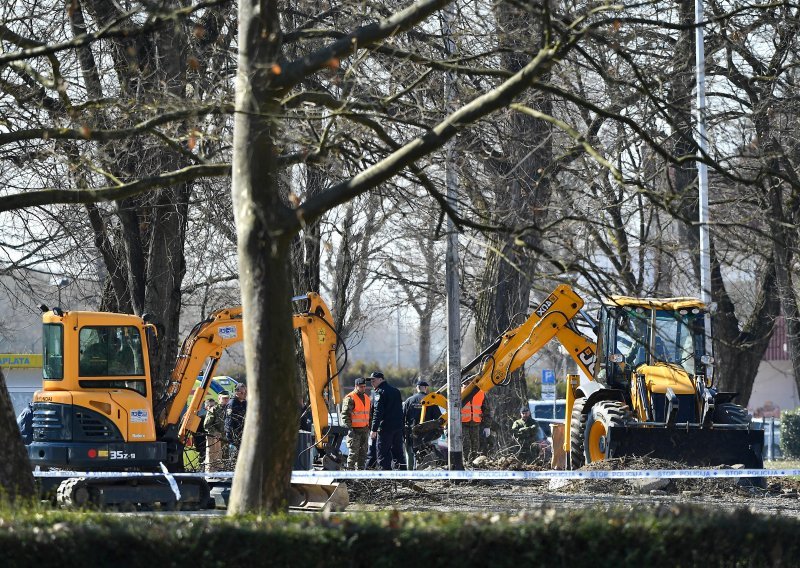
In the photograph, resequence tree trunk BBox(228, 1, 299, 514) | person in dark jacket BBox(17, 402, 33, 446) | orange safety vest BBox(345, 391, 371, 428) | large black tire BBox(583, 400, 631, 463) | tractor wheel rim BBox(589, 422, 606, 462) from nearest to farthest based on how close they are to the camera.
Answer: tree trunk BBox(228, 1, 299, 514), person in dark jacket BBox(17, 402, 33, 446), large black tire BBox(583, 400, 631, 463), tractor wheel rim BBox(589, 422, 606, 462), orange safety vest BBox(345, 391, 371, 428)

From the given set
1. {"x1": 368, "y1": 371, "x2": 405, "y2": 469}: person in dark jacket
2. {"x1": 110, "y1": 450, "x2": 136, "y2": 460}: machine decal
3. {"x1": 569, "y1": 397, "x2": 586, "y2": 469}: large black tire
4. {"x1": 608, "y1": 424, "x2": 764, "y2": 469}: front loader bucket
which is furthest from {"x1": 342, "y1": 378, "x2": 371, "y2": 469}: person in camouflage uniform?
{"x1": 110, "y1": 450, "x2": 136, "y2": 460}: machine decal

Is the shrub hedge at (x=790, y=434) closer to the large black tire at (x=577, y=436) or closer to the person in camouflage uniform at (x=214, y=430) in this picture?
the large black tire at (x=577, y=436)

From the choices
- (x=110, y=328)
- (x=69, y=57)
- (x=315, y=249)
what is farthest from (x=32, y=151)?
(x=315, y=249)

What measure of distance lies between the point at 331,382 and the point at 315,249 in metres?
6.06

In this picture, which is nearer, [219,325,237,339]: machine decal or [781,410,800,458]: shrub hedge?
[219,325,237,339]: machine decal

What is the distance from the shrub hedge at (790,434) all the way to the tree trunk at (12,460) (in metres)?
31.7

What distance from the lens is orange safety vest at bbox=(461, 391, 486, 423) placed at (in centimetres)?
2250

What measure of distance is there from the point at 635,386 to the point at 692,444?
57.6 inches

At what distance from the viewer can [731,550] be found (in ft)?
28.4

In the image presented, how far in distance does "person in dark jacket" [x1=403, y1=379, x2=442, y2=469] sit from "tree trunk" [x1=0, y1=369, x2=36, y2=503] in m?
12.1

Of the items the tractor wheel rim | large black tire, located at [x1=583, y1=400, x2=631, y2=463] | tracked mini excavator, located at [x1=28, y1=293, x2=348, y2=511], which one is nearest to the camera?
tracked mini excavator, located at [x1=28, y1=293, x2=348, y2=511]

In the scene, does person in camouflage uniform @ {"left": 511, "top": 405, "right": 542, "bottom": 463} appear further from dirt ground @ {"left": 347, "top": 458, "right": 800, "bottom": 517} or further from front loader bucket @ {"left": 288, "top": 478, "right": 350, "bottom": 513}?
front loader bucket @ {"left": 288, "top": 478, "right": 350, "bottom": 513}

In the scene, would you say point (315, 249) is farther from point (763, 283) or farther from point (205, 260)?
point (763, 283)

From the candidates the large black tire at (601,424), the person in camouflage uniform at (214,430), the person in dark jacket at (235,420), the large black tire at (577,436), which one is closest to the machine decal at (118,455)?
the person in camouflage uniform at (214,430)
